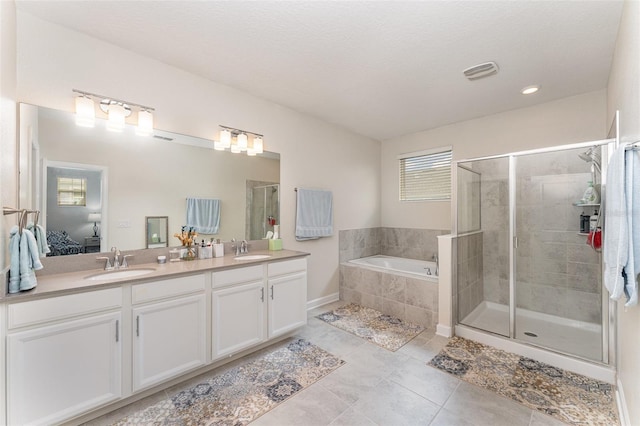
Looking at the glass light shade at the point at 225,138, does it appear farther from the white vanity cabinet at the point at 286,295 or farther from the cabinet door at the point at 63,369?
the cabinet door at the point at 63,369

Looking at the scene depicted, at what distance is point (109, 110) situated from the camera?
6.63 feet

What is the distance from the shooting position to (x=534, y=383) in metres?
2.02

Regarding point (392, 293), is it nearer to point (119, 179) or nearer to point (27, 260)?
point (119, 179)

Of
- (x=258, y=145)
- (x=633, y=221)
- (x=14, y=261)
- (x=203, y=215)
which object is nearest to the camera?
(x=633, y=221)

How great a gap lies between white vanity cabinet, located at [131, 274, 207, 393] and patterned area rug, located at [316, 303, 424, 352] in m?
1.58

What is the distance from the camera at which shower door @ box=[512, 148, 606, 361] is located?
2752 mm

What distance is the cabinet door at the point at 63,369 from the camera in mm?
1378

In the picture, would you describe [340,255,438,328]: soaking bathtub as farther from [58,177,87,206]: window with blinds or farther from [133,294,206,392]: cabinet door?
[58,177,87,206]: window with blinds

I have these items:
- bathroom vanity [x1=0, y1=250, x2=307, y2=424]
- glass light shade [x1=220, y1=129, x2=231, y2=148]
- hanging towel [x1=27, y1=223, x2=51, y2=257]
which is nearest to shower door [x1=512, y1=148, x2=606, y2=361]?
bathroom vanity [x1=0, y1=250, x2=307, y2=424]

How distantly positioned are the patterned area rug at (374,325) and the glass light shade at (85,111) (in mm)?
2938

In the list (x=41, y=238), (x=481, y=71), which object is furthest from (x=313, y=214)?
(x=41, y=238)

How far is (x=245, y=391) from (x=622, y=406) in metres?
2.53

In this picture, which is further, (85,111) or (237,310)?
(237,310)

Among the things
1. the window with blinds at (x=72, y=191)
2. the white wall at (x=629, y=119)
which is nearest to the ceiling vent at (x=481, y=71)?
the white wall at (x=629, y=119)
